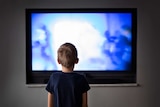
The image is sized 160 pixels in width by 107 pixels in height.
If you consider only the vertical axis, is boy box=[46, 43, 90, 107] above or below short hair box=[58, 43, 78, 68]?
below

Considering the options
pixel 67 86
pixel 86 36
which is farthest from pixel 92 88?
pixel 67 86

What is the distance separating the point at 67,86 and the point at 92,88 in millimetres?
1627

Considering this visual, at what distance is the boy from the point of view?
165cm

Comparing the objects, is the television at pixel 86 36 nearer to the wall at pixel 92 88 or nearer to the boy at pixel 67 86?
the wall at pixel 92 88

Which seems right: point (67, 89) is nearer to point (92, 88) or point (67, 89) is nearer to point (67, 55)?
point (67, 55)

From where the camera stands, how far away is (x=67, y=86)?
65.0 inches

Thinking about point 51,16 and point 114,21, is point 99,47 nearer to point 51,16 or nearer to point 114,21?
point 114,21

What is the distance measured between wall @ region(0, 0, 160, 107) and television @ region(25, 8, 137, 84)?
82 millimetres

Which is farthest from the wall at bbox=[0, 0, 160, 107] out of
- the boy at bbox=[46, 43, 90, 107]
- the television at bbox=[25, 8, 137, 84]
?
the boy at bbox=[46, 43, 90, 107]

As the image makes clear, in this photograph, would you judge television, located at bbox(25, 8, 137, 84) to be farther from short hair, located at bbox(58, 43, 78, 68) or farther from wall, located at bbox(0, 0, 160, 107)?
short hair, located at bbox(58, 43, 78, 68)

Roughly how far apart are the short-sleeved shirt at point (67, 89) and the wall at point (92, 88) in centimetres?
159

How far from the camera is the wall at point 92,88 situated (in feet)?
10.6

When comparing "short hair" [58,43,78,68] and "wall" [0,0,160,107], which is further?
"wall" [0,0,160,107]
